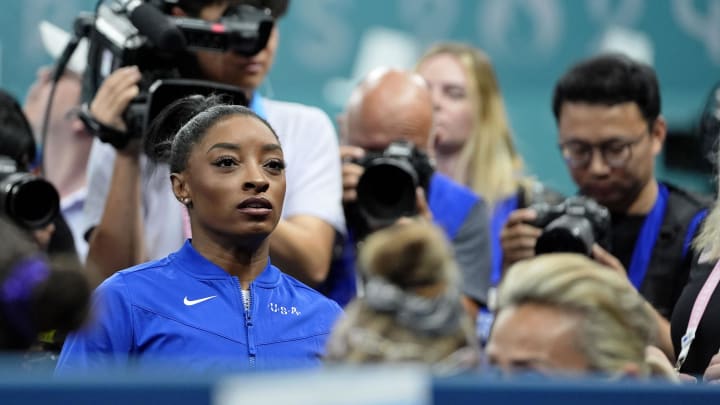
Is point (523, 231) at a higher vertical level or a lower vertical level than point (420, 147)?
lower

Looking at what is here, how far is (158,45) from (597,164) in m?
1.18

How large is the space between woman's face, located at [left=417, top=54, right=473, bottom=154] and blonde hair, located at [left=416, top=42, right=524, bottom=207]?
0.8 inches

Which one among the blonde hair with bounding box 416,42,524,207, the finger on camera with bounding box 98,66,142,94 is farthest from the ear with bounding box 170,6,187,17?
the blonde hair with bounding box 416,42,524,207

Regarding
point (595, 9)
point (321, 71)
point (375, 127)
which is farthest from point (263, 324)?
point (595, 9)

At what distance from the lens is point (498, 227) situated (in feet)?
14.0

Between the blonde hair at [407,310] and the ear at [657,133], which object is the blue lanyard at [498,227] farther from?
the blonde hair at [407,310]

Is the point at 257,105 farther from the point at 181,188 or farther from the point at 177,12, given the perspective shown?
the point at 181,188

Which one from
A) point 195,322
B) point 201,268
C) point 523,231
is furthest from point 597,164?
point 195,322

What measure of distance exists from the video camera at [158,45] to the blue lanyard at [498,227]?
102cm

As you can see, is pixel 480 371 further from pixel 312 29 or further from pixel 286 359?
pixel 312 29

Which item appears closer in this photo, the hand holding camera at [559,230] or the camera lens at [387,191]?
the hand holding camera at [559,230]

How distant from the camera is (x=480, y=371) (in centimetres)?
199

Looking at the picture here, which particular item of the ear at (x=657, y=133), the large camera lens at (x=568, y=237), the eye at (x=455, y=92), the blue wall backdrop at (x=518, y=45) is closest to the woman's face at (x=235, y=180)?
the large camera lens at (x=568, y=237)

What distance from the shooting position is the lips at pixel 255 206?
2.82m
